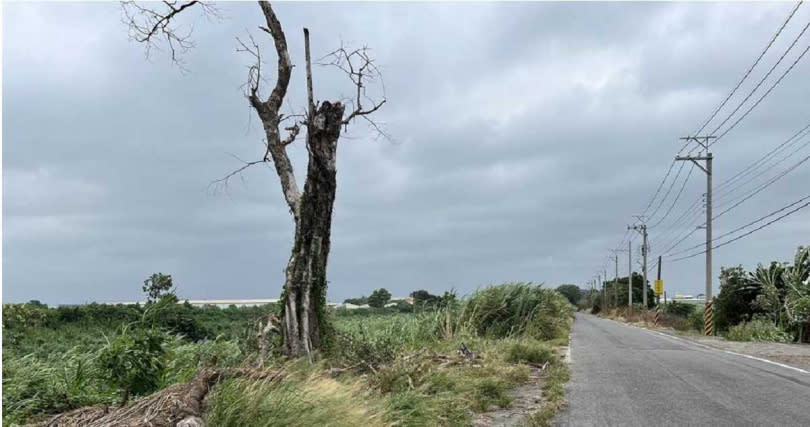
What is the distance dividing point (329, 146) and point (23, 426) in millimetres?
4974

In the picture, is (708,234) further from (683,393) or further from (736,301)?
(683,393)

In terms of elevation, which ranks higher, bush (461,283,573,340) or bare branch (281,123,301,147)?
bare branch (281,123,301,147)

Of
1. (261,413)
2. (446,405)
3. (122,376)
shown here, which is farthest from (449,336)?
(261,413)

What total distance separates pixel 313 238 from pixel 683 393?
234 inches

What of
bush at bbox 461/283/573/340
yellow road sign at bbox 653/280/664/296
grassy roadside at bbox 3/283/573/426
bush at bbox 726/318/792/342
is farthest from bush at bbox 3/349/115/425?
yellow road sign at bbox 653/280/664/296

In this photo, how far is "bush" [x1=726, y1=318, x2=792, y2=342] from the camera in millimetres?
29797

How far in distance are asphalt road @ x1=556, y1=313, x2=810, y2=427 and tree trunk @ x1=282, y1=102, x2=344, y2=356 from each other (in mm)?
3483

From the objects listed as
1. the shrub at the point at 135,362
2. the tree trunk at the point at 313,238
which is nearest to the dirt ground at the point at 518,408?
the tree trunk at the point at 313,238

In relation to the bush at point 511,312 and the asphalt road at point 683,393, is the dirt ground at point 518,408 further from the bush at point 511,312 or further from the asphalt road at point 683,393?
the bush at point 511,312

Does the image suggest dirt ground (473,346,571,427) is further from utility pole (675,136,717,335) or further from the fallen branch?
utility pole (675,136,717,335)

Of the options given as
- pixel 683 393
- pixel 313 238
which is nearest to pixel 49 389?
pixel 313 238

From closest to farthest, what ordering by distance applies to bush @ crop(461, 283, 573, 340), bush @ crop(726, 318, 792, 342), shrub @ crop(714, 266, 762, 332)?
bush @ crop(461, 283, 573, 340) → bush @ crop(726, 318, 792, 342) → shrub @ crop(714, 266, 762, 332)

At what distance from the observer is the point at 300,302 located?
31.4 ft

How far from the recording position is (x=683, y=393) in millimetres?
10609
